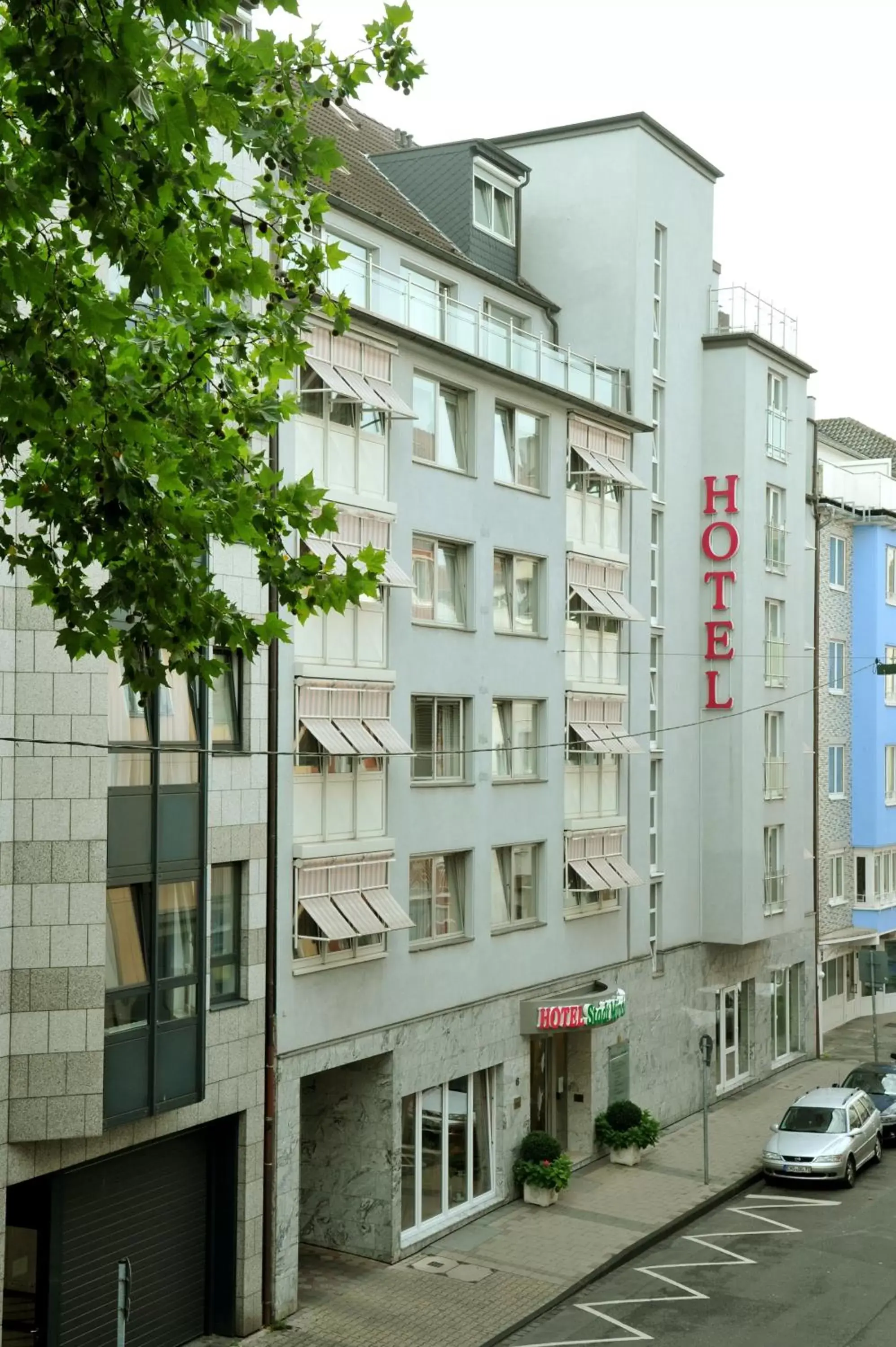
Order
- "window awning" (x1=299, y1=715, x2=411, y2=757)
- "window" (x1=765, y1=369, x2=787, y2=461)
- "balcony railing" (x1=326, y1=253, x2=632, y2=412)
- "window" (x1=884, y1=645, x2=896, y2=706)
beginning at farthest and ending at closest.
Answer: "window" (x1=884, y1=645, x2=896, y2=706), "window" (x1=765, y1=369, x2=787, y2=461), "balcony railing" (x1=326, y1=253, x2=632, y2=412), "window awning" (x1=299, y1=715, x2=411, y2=757)

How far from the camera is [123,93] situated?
297 inches

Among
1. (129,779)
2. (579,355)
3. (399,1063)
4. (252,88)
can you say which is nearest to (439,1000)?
(399,1063)

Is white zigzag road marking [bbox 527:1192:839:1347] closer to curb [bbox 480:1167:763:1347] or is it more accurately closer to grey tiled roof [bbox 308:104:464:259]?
curb [bbox 480:1167:763:1347]

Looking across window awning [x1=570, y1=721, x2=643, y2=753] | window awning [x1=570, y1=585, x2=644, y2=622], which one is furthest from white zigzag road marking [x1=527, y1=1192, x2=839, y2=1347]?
window awning [x1=570, y1=585, x2=644, y2=622]

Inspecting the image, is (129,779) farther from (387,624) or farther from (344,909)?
(387,624)

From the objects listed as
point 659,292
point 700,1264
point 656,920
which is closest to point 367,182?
point 659,292

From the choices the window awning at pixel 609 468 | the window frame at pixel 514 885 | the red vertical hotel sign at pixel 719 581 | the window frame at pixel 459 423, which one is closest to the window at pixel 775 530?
the red vertical hotel sign at pixel 719 581

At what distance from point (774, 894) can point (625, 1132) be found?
899 centimetres

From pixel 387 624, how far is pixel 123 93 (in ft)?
51.4

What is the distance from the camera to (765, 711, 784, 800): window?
3522 centimetres

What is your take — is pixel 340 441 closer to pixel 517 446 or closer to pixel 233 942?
pixel 517 446

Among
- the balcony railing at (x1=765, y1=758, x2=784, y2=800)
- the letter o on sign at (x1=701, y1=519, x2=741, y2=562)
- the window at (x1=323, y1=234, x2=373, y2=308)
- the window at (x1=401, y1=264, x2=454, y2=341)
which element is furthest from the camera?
the balcony railing at (x1=765, y1=758, x2=784, y2=800)

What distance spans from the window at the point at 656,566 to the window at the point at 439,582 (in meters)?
7.38

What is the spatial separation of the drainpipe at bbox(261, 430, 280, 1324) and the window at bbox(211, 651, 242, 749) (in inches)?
21.0
